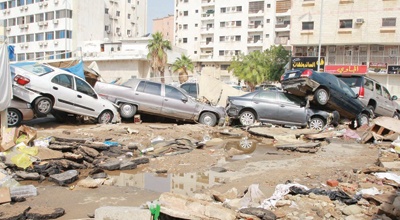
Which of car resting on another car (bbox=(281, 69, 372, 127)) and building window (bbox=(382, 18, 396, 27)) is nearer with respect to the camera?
car resting on another car (bbox=(281, 69, 372, 127))

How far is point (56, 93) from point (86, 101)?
114 cm

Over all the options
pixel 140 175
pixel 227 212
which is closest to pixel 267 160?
pixel 140 175

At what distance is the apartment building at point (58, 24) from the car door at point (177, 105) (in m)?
40.8

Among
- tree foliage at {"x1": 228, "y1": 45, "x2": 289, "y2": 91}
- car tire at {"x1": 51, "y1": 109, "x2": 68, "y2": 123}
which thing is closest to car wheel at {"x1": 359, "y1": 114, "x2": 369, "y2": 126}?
car tire at {"x1": 51, "y1": 109, "x2": 68, "y2": 123}

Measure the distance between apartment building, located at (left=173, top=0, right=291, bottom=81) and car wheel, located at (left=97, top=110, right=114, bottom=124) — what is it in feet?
149

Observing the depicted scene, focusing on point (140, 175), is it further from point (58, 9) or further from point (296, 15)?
point (58, 9)

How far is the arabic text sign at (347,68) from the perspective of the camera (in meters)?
38.1

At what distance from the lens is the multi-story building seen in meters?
86.9

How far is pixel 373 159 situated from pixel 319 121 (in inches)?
222

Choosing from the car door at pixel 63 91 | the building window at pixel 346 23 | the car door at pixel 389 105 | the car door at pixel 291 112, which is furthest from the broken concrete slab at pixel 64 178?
the building window at pixel 346 23

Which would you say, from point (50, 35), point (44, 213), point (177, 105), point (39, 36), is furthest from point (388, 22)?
point (39, 36)

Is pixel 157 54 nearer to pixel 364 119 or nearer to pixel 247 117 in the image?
pixel 247 117

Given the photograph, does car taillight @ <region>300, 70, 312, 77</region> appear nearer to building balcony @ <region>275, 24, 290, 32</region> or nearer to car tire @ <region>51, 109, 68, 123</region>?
car tire @ <region>51, 109, 68, 123</region>

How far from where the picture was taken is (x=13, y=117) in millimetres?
10859
